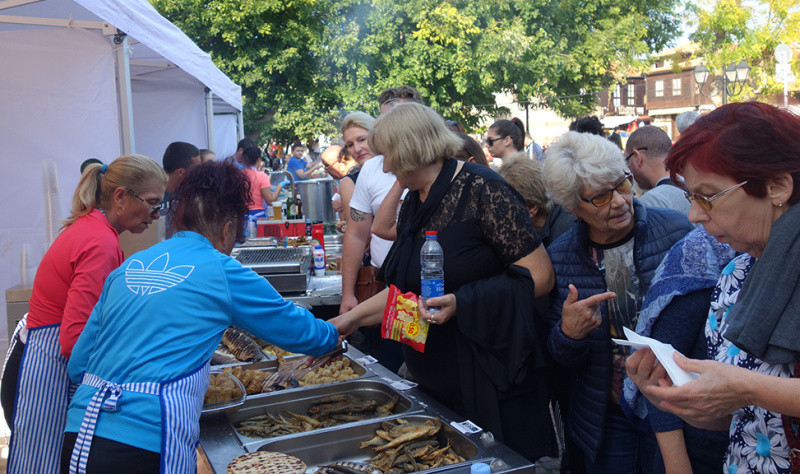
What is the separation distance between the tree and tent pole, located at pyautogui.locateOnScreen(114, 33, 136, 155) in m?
19.0

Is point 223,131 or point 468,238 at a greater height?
point 223,131

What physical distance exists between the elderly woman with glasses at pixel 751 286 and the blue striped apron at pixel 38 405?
2505 mm

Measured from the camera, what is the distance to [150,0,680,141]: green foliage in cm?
1933

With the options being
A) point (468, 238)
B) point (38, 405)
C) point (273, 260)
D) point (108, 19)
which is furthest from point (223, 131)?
point (468, 238)

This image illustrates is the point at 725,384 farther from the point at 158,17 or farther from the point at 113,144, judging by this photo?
the point at 158,17

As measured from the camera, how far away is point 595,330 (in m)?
2.28

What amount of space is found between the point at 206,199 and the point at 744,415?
1.65 metres

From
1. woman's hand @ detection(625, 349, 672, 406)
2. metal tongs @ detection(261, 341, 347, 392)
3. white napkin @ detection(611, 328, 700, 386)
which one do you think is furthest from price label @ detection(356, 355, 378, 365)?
white napkin @ detection(611, 328, 700, 386)

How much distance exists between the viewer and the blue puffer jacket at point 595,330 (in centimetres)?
222

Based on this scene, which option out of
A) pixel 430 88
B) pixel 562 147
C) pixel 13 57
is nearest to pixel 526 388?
pixel 562 147

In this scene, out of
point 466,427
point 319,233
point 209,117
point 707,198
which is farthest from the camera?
point 209,117

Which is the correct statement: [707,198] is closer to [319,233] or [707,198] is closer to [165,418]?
[165,418]

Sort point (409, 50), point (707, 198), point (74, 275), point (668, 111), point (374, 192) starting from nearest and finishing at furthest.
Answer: point (707, 198)
point (74, 275)
point (374, 192)
point (409, 50)
point (668, 111)

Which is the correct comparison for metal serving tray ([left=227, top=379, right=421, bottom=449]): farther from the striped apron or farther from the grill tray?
the grill tray
